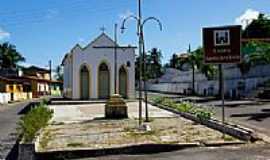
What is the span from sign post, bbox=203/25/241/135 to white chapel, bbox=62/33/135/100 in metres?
32.7

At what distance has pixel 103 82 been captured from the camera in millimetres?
50281

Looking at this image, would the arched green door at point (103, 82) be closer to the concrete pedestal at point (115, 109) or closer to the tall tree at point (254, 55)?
the tall tree at point (254, 55)

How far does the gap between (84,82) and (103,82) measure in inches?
66.8

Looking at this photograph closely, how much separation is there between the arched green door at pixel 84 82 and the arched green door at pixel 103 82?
1093 millimetres

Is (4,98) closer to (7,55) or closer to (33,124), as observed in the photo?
(33,124)

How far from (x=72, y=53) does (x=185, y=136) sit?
3497 cm

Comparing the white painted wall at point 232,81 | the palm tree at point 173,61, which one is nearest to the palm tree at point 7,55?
the white painted wall at point 232,81

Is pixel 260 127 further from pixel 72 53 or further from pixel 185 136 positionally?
pixel 72 53

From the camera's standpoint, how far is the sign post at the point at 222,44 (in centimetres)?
1673

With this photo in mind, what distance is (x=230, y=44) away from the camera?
661 inches

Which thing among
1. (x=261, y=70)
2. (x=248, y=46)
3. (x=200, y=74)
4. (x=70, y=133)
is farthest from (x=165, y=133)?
(x=200, y=74)

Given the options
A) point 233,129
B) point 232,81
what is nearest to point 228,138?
point 233,129

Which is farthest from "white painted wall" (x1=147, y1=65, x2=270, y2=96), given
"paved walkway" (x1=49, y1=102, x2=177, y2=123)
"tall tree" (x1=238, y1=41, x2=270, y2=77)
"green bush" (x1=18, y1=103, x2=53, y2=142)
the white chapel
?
Answer: "green bush" (x1=18, y1=103, x2=53, y2=142)

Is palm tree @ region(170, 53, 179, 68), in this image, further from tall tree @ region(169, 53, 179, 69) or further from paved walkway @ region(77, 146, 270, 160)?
paved walkway @ region(77, 146, 270, 160)
